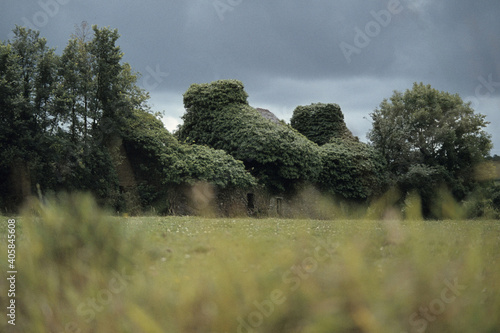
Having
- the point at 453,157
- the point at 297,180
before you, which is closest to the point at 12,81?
the point at 297,180

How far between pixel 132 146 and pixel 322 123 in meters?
14.4

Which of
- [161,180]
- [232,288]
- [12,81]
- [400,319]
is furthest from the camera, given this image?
[161,180]

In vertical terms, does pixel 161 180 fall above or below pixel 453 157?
below

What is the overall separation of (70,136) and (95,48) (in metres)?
4.51

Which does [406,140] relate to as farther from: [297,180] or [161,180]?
[161,180]

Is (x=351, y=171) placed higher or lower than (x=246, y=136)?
lower

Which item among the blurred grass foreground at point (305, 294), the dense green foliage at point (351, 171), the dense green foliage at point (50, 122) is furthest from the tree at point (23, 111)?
the blurred grass foreground at point (305, 294)

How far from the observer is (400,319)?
8.40 ft

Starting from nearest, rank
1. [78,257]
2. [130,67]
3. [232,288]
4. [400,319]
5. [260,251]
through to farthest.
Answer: [400,319]
[232,288]
[260,251]
[78,257]
[130,67]

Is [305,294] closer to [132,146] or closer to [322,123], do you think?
[132,146]

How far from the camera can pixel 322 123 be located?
31.3 meters

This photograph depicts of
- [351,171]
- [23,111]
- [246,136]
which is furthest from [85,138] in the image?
[351,171]

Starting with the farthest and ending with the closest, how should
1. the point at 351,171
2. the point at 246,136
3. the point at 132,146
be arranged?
the point at 351,171 → the point at 246,136 → the point at 132,146

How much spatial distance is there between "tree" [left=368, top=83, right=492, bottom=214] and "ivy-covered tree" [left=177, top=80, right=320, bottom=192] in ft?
28.5
